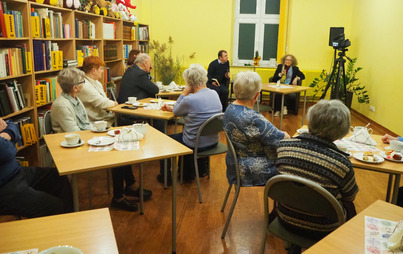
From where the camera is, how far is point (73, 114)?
8.96 ft

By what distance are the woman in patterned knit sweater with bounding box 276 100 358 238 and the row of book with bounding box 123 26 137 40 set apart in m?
5.02

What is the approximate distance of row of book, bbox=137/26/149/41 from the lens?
7.06 meters

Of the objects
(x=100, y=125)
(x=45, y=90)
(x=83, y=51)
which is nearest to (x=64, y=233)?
(x=100, y=125)

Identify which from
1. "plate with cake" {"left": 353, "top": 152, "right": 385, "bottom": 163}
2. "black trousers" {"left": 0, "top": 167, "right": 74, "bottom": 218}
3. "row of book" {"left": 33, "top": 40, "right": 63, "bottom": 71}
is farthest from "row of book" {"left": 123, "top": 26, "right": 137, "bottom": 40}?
"plate with cake" {"left": 353, "top": 152, "right": 385, "bottom": 163}

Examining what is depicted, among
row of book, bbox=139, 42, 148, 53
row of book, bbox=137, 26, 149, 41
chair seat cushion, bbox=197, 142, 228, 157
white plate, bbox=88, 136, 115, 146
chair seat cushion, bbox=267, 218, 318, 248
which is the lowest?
chair seat cushion, bbox=267, 218, 318, 248

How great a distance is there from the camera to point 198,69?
10.0ft

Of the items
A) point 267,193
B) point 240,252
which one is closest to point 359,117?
point 240,252

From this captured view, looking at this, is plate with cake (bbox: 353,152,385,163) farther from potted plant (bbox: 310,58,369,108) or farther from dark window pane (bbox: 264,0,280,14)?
dark window pane (bbox: 264,0,280,14)

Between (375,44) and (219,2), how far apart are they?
334 centimetres

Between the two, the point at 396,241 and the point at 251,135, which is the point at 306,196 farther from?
the point at 251,135

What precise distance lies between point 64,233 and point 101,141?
3.53 ft

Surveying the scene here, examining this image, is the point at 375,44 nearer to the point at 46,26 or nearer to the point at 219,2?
the point at 219,2

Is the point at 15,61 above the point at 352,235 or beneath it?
above

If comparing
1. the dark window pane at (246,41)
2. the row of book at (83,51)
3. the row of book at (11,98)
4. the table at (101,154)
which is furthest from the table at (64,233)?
the dark window pane at (246,41)
